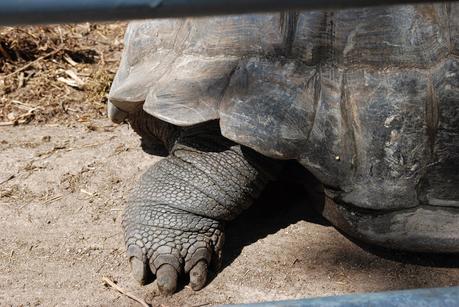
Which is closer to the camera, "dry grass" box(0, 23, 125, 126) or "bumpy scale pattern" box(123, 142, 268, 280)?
"bumpy scale pattern" box(123, 142, 268, 280)

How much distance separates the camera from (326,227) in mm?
3303

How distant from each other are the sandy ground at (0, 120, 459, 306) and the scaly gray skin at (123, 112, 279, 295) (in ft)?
0.34

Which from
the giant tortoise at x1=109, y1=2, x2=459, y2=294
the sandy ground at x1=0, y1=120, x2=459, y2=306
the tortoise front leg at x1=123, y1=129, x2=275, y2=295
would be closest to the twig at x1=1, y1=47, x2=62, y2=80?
the sandy ground at x1=0, y1=120, x2=459, y2=306

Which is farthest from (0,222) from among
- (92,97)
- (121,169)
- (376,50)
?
(376,50)

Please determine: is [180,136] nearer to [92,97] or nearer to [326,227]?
[326,227]

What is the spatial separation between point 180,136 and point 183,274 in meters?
0.63

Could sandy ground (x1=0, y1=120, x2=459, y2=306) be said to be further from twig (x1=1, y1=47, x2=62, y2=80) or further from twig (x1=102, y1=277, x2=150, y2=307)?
twig (x1=1, y1=47, x2=62, y2=80)

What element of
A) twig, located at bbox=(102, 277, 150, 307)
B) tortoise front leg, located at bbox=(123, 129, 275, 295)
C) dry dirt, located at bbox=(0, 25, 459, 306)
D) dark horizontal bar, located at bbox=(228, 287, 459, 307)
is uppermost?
dark horizontal bar, located at bbox=(228, 287, 459, 307)

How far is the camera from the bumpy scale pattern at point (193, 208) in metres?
2.93

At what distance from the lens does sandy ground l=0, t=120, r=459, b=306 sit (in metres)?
2.91

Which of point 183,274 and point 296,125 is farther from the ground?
point 296,125

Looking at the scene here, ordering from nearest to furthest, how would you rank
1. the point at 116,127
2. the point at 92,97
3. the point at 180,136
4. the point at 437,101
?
the point at 437,101, the point at 180,136, the point at 116,127, the point at 92,97

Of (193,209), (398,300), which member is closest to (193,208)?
(193,209)

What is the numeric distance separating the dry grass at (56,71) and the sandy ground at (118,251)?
1.81 feet
